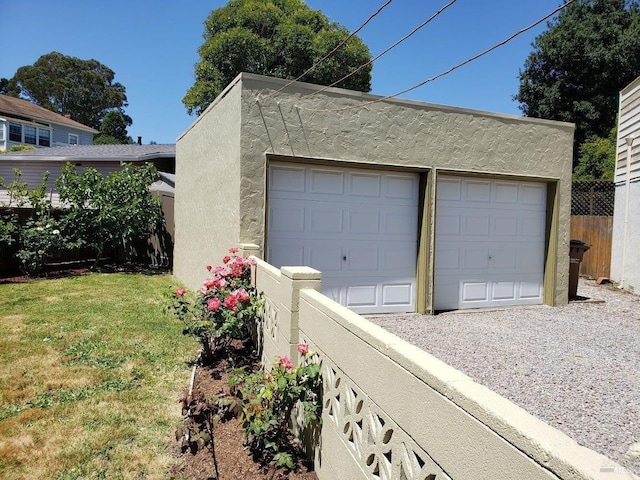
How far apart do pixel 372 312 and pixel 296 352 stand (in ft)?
13.6

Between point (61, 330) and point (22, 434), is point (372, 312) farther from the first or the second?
point (22, 434)

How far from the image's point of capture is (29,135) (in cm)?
2761

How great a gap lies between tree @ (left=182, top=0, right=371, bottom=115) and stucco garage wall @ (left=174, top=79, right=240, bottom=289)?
11.8 meters

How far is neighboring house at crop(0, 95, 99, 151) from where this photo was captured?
25.9m

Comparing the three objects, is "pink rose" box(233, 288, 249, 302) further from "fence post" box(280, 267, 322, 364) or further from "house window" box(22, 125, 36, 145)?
"house window" box(22, 125, 36, 145)

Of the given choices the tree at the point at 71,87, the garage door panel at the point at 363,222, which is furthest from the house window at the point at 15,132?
the garage door panel at the point at 363,222

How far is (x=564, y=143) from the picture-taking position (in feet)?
27.9

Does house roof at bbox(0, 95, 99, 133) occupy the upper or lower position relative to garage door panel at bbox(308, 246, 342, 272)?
upper

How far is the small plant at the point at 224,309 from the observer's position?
14.9ft

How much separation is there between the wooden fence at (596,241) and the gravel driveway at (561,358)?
3.54 meters

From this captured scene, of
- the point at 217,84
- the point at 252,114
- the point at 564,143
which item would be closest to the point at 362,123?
the point at 252,114

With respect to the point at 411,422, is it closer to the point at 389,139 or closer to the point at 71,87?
the point at 389,139

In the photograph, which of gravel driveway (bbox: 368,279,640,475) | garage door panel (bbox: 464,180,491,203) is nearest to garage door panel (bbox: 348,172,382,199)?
garage door panel (bbox: 464,180,491,203)

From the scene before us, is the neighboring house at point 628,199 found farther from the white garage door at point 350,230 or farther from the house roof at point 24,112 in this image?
the house roof at point 24,112
